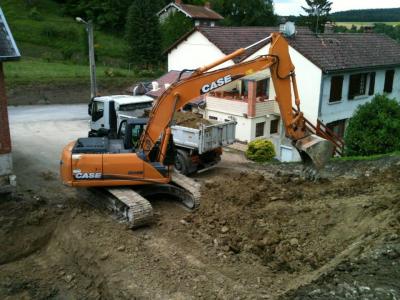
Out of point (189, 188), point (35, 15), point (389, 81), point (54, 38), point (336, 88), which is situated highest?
point (35, 15)

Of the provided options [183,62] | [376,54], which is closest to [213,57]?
[183,62]

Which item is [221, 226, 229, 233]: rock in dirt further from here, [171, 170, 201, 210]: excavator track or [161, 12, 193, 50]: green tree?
[161, 12, 193, 50]: green tree

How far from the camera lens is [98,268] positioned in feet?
31.3

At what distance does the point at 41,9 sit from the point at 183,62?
4223 centimetres

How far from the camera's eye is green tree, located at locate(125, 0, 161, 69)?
44.4 metres

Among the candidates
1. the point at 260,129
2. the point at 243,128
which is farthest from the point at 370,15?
the point at 243,128

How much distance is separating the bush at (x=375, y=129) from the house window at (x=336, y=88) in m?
4.48

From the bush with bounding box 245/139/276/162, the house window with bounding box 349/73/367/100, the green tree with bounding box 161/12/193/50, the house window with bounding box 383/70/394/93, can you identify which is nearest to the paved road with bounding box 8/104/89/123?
the bush with bounding box 245/139/276/162

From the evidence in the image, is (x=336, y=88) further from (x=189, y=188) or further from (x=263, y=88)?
(x=189, y=188)

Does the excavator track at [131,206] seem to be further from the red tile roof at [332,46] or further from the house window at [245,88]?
the red tile roof at [332,46]

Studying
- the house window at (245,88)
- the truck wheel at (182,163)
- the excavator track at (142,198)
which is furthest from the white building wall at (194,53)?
the excavator track at (142,198)

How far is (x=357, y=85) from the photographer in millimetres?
24344

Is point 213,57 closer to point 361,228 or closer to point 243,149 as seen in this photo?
point 243,149

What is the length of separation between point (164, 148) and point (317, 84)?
12354 mm
